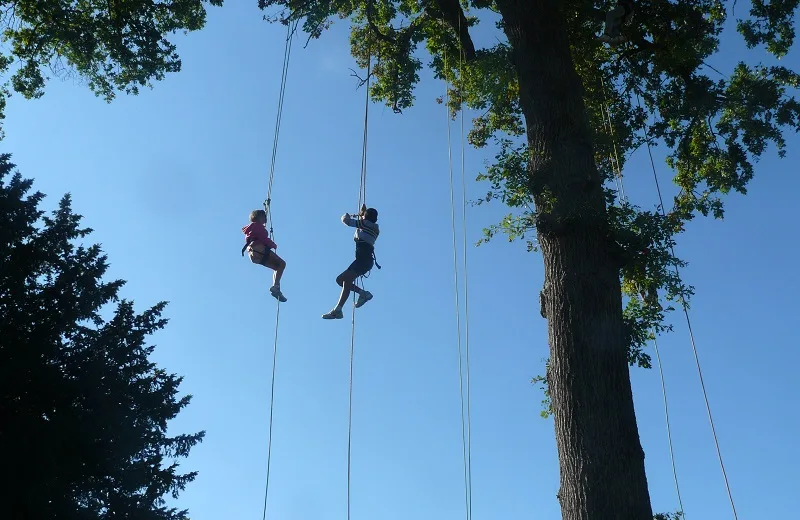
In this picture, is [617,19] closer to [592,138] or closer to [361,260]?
[592,138]

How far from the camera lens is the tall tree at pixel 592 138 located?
5219 millimetres

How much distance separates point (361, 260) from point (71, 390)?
475 centimetres

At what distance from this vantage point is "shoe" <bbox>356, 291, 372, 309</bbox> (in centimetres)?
906

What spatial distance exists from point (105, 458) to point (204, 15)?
6.53m

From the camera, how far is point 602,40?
962 cm

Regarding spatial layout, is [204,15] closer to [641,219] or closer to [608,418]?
[641,219]

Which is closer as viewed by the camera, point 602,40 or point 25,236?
point 602,40

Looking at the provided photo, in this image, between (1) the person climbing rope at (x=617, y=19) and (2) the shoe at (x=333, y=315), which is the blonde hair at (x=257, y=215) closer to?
(2) the shoe at (x=333, y=315)

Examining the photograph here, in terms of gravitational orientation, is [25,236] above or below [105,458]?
above

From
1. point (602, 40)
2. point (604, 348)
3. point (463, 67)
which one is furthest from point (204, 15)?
point (604, 348)

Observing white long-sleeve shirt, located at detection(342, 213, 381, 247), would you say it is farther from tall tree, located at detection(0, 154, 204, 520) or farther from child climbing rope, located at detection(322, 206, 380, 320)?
tall tree, located at detection(0, 154, 204, 520)

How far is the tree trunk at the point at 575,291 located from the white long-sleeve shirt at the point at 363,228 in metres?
2.57

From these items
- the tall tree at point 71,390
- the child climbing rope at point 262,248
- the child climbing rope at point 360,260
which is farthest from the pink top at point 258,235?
the tall tree at point 71,390

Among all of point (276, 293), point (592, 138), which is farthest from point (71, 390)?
point (592, 138)
